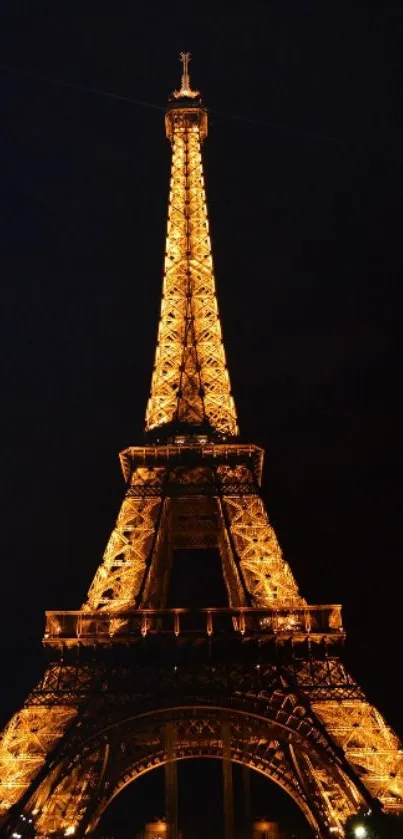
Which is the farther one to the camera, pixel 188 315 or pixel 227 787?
pixel 188 315

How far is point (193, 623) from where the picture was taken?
28.4 metres

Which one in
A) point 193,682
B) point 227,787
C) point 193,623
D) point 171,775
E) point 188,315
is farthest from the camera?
point 188,315

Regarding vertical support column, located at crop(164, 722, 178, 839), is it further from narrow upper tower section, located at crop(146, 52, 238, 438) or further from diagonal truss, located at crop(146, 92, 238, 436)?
diagonal truss, located at crop(146, 92, 238, 436)

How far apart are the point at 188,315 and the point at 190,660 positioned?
16.9 metres

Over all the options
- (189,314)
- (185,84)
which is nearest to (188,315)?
(189,314)

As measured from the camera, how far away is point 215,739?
35.0 meters

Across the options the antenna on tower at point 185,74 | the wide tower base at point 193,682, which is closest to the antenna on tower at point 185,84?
the antenna on tower at point 185,74

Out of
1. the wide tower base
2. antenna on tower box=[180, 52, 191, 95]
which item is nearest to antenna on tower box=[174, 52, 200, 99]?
antenna on tower box=[180, 52, 191, 95]

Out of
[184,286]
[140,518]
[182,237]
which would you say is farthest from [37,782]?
[182,237]

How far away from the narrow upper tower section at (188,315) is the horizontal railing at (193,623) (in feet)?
30.4

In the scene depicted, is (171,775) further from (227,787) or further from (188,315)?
(188,315)

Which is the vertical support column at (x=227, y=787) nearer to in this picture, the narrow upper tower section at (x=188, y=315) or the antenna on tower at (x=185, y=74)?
the narrow upper tower section at (x=188, y=315)

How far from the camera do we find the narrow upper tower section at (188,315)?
121ft

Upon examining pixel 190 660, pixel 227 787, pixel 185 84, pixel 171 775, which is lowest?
pixel 227 787
